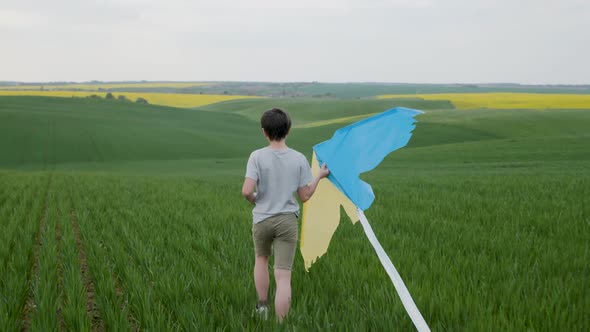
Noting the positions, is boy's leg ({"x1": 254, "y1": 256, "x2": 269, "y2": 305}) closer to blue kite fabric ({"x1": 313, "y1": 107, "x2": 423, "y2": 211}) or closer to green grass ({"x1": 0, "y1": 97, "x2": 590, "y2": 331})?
green grass ({"x1": 0, "y1": 97, "x2": 590, "y2": 331})

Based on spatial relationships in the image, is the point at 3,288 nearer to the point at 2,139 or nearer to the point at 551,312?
the point at 551,312

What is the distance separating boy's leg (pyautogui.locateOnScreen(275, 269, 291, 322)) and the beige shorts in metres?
0.05

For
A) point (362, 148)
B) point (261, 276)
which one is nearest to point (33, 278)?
point (261, 276)

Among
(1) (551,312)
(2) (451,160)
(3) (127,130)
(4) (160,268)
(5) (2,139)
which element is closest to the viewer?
(1) (551,312)

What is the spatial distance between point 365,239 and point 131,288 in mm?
3081

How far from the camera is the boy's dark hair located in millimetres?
3289

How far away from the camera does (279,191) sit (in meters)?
3.41

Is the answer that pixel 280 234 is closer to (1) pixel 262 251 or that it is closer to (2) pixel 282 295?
(1) pixel 262 251

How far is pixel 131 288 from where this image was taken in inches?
165

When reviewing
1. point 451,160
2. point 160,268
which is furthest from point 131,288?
point 451,160

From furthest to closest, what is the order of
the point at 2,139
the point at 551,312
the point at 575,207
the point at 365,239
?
the point at 2,139
the point at 575,207
the point at 365,239
the point at 551,312

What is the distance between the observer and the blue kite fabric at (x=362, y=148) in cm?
306

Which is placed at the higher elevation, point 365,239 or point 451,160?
point 365,239

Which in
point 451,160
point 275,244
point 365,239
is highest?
point 275,244
